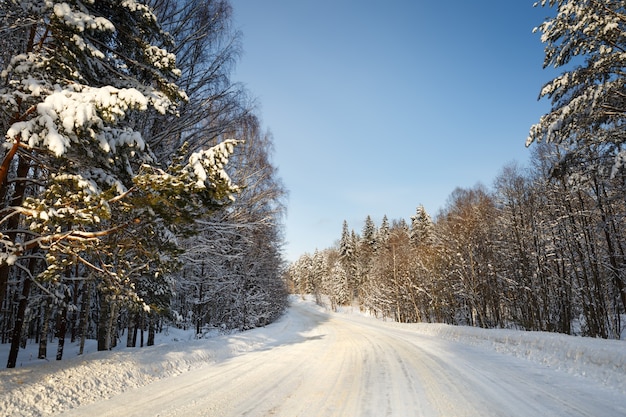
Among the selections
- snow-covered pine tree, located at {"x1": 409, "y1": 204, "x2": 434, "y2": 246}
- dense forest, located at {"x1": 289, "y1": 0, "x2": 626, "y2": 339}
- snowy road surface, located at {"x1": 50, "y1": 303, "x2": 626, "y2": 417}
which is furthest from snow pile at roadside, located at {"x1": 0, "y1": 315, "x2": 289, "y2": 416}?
snow-covered pine tree, located at {"x1": 409, "y1": 204, "x2": 434, "y2": 246}

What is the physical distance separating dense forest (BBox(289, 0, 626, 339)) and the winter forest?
98mm

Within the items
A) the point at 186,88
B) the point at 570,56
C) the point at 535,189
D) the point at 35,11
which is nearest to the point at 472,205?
the point at 535,189

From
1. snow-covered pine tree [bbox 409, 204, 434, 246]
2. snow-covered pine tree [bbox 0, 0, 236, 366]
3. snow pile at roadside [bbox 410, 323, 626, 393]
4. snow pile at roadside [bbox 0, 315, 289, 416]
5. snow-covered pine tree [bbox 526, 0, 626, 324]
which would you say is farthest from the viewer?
snow-covered pine tree [bbox 409, 204, 434, 246]

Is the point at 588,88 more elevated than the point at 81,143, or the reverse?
the point at 588,88

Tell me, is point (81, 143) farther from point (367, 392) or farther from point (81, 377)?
point (367, 392)

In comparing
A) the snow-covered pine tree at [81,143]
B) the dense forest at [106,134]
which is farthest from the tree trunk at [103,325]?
the snow-covered pine tree at [81,143]

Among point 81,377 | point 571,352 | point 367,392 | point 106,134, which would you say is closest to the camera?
point 106,134

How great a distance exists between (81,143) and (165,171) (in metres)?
1.40

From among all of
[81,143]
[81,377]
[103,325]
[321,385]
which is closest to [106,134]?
[81,143]

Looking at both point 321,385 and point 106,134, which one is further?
point 321,385

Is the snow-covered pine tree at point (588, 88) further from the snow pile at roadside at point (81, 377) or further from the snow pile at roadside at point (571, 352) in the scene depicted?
the snow pile at roadside at point (81, 377)

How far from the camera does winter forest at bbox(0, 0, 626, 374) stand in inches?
193

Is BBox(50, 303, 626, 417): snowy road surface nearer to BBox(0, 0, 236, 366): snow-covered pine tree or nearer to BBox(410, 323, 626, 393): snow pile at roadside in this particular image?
BBox(410, 323, 626, 393): snow pile at roadside

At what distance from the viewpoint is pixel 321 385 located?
21.3 ft
